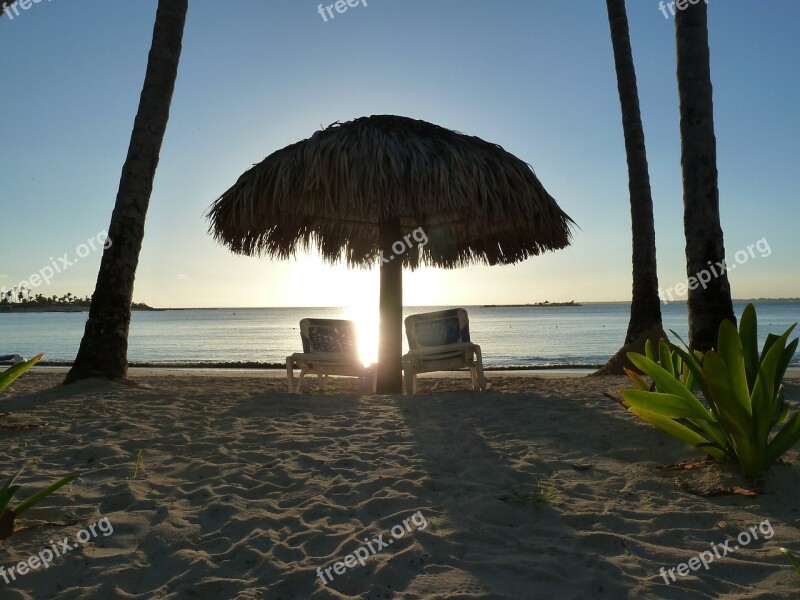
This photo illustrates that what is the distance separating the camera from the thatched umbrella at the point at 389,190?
569 centimetres

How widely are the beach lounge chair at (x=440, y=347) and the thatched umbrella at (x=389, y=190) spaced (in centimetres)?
28

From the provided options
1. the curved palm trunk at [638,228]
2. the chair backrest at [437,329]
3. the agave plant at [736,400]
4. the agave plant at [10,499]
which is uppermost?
the curved palm trunk at [638,228]

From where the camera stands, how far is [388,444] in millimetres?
3658

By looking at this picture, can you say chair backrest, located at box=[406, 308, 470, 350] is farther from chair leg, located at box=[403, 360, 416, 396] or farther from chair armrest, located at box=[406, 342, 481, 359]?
chair leg, located at box=[403, 360, 416, 396]

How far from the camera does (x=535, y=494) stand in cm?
259

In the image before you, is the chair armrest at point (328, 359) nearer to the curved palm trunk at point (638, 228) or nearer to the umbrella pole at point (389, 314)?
the umbrella pole at point (389, 314)

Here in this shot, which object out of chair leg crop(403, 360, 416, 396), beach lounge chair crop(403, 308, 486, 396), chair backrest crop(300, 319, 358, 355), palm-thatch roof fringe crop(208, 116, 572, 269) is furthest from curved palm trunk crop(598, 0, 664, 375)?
chair backrest crop(300, 319, 358, 355)

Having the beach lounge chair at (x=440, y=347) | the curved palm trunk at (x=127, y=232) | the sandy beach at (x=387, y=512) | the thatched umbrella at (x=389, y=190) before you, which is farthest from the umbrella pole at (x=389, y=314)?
the curved palm trunk at (x=127, y=232)

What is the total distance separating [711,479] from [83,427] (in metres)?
4.23

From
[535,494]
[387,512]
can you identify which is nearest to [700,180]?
[535,494]

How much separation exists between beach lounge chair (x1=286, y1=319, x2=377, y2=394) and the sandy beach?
2.11m

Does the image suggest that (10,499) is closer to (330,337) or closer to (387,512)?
(387,512)

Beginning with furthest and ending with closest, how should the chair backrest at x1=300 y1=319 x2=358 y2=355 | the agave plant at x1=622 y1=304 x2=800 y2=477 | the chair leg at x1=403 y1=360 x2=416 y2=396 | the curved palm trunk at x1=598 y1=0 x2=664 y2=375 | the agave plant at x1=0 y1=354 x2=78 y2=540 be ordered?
1. the curved palm trunk at x1=598 y1=0 x2=664 y2=375
2. the chair backrest at x1=300 y1=319 x2=358 y2=355
3. the chair leg at x1=403 y1=360 x2=416 y2=396
4. the agave plant at x1=622 y1=304 x2=800 y2=477
5. the agave plant at x1=0 y1=354 x2=78 y2=540

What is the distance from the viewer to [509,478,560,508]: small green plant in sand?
254 centimetres
